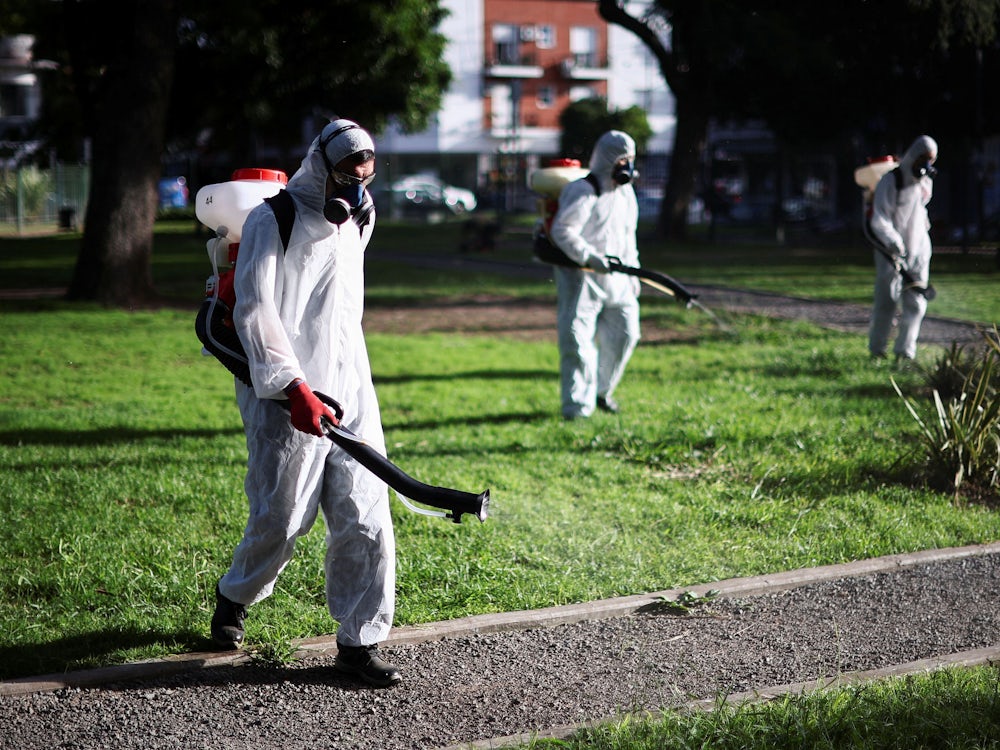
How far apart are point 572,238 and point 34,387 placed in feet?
16.0

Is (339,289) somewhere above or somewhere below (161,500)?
above

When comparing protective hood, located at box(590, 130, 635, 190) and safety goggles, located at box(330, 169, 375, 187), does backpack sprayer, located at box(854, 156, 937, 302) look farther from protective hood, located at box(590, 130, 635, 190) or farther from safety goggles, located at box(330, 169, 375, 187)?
safety goggles, located at box(330, 169, 375, 187)

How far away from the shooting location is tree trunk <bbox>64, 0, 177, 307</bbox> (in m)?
15.2

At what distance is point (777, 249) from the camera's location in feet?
88.9

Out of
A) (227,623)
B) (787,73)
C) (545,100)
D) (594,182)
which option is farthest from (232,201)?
(545,100)

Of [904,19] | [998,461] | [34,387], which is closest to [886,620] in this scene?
[998,461]

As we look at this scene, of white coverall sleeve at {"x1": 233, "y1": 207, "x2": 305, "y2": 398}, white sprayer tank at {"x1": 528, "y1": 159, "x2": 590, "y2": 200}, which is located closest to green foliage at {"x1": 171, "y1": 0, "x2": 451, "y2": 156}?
white sprayer tank at {"x1": 528, "y1": 159, "x2": 590, "y2": 200}

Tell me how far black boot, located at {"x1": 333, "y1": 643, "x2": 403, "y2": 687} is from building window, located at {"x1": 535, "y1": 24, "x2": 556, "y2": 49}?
177ft

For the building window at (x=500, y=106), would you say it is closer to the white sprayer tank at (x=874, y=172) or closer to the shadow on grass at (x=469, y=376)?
the white sprayer tank at (x=874, y=172)

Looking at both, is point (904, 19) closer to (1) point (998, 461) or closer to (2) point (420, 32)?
(1) point (998, 461)

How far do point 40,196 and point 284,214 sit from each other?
1145 inches

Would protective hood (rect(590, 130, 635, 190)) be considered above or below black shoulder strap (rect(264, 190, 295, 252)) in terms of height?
above

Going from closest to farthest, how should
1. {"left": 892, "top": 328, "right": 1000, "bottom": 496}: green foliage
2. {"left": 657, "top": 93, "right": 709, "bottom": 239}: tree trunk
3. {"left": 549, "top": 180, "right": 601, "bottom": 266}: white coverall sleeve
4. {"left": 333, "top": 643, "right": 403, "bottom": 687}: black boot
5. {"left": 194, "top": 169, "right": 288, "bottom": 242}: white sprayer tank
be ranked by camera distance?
{"left": 333, "top": 643, "right": 403, "bottom": 687}: black boot
{"left": 194, "top": 169, "right": 288, "bottom": 242}: white sprayer tank
{"left": 892, "top": 328, "right": 1000, "bottom": 496}: green foliage
{"left": 549, "top": 180, "right": 601, "bottom": 266}: white coverall sleeve
{"left": 657, "top": 93, "right": 709, "bottom": 239}: tree trunk

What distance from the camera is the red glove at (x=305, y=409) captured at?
3863 millimetres
